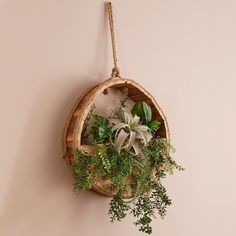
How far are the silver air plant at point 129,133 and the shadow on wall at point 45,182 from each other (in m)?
0.19

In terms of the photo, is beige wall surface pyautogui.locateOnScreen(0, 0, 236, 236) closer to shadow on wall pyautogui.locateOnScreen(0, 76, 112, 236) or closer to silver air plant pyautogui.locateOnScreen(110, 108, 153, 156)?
shadow on wall pyautogui.locateOnScreen(0, 76, 112, 236)

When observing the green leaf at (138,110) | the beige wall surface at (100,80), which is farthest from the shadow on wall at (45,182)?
the green leaf at (138,110)

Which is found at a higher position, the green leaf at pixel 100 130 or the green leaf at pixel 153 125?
the green leaf at pixel 153 125

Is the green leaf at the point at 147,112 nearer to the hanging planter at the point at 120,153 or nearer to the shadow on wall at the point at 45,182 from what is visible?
the hanging planter at the point at 120,153

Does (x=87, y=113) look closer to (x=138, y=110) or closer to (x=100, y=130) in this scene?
(x=100, y=130)

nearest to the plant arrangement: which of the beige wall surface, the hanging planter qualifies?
the hanging planter

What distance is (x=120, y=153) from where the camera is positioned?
1406 millimetres

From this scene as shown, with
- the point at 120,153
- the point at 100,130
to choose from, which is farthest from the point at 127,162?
the point at 100,130

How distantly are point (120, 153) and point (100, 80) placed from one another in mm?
327

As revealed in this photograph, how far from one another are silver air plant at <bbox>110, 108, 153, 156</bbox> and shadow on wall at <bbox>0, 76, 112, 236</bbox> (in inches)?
7.5

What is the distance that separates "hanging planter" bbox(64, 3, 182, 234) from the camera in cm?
136

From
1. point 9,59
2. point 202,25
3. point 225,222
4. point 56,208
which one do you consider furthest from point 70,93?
point 225,222

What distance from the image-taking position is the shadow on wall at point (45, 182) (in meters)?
1.33

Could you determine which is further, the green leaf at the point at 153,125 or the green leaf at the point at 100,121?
the green leaf at the point at 153,125
